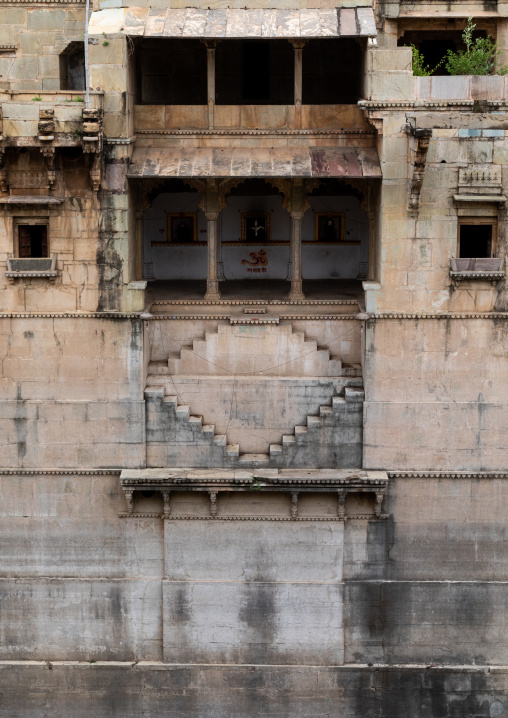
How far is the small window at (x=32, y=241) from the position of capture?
25.3 metres

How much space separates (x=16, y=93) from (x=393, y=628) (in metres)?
14.2

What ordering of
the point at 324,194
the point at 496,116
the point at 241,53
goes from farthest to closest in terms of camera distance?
the point at 324,194 < the point at 241,53 < the point at 496,116

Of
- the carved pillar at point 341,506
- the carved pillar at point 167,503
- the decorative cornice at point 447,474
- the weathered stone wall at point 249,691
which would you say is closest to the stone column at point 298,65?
the decorative cornice at point 447,474

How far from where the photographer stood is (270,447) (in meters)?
25.7

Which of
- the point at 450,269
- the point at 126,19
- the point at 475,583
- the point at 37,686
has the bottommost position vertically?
the point at 37,686

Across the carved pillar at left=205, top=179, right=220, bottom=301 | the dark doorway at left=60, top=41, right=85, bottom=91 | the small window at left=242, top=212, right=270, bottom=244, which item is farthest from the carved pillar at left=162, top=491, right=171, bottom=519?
the dark doorway at left=60, top=41, right=85, bottom=91

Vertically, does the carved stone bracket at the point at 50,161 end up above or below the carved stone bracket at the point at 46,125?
below

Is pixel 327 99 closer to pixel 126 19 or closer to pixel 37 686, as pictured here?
pixel 126 19

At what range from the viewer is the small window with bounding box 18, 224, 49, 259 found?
25.3 meters

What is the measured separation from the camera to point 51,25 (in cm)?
2730

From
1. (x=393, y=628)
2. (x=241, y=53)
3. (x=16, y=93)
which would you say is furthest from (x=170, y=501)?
(x=241, y=53)

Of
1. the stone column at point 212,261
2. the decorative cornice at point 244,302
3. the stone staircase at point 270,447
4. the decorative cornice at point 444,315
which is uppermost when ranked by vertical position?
the stone column at point 212,261

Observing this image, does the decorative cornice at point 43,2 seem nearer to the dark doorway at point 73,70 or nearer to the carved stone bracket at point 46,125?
the dark doorway at point 73,70

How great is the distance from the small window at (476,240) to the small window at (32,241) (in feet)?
29.4
